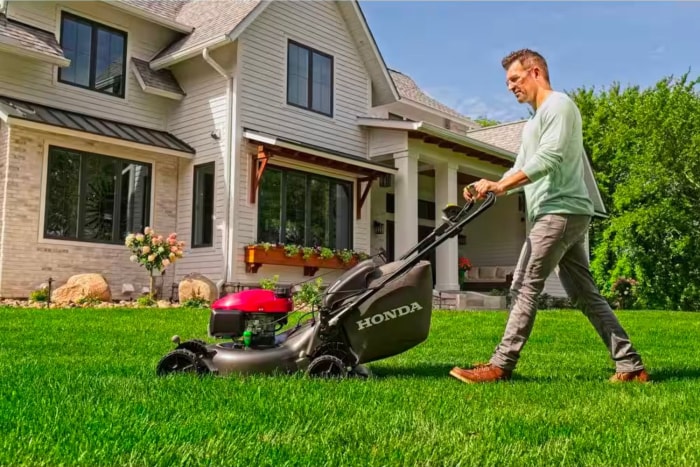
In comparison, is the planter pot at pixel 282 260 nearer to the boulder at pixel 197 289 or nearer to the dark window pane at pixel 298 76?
the boulder at pixel 197 289

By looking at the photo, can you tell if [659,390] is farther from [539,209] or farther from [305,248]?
[305,248]

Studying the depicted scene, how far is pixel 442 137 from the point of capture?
15.0 m

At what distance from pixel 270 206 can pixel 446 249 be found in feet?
13.5

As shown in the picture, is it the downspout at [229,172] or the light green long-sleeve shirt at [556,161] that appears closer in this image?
the light green long-sleeve shirt at [556,161]

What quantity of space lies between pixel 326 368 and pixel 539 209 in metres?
1.59

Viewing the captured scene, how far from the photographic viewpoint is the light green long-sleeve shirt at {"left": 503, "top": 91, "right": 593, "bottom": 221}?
4.21 m

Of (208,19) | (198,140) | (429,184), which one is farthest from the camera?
(429,184)

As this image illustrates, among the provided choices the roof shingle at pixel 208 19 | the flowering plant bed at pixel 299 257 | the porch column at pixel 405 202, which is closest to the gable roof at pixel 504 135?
the porch column at pixel 405 202

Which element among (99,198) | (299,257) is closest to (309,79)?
(299,257)

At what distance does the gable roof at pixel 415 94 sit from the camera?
2029cm

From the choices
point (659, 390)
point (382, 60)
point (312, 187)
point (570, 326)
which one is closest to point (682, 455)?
point (659, 390)

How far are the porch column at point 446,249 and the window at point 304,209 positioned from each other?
2.03 metres

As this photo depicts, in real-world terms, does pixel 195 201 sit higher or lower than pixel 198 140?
lower

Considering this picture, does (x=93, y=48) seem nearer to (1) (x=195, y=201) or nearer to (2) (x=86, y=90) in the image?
(2) (x=86, y=90)
